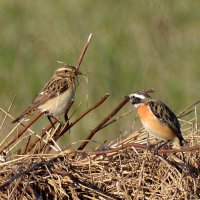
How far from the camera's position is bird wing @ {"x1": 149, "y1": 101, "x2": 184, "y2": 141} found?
925 cm

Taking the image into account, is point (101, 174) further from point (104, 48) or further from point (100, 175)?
point (104, 48)

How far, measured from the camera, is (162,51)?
1686 cm

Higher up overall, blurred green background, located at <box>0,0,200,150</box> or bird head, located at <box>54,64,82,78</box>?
blurred green background, located at <box>0,0,200,150</box>

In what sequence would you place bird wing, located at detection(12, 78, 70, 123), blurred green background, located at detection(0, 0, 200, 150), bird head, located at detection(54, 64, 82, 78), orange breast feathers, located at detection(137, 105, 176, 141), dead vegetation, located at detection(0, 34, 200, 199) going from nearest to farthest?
dead vegetation, located at detection(0, 34, 200, 199)
orange breast feathers, located at detection(137, 105, 176, 141)
bird head, located at detection(54, 64, 82, 78)
bird wing, located at detection(12, 78, 70, 123)
blurred green background, located at detection(0, 0, 200, 150)

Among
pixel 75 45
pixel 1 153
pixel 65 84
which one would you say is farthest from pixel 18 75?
pixel 1 153

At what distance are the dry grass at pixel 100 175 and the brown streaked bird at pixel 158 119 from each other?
0.78 metres

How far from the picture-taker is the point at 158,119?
9547 mm

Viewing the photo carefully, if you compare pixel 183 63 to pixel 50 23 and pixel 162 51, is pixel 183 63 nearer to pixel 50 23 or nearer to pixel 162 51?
pixel 162 51

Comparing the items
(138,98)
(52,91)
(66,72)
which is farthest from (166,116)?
(52,91)

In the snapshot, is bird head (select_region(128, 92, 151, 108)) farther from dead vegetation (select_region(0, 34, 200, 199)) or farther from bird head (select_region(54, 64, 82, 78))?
dead vegetation (select_region(0, 34, 200, 199))

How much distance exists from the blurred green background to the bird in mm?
3415

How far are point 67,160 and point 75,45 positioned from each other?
9344 millimetres

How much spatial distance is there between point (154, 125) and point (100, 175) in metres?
1.40

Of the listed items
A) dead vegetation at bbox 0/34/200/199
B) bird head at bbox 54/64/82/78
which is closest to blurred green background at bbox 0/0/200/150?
bird head at bbox 54/64/82/78
